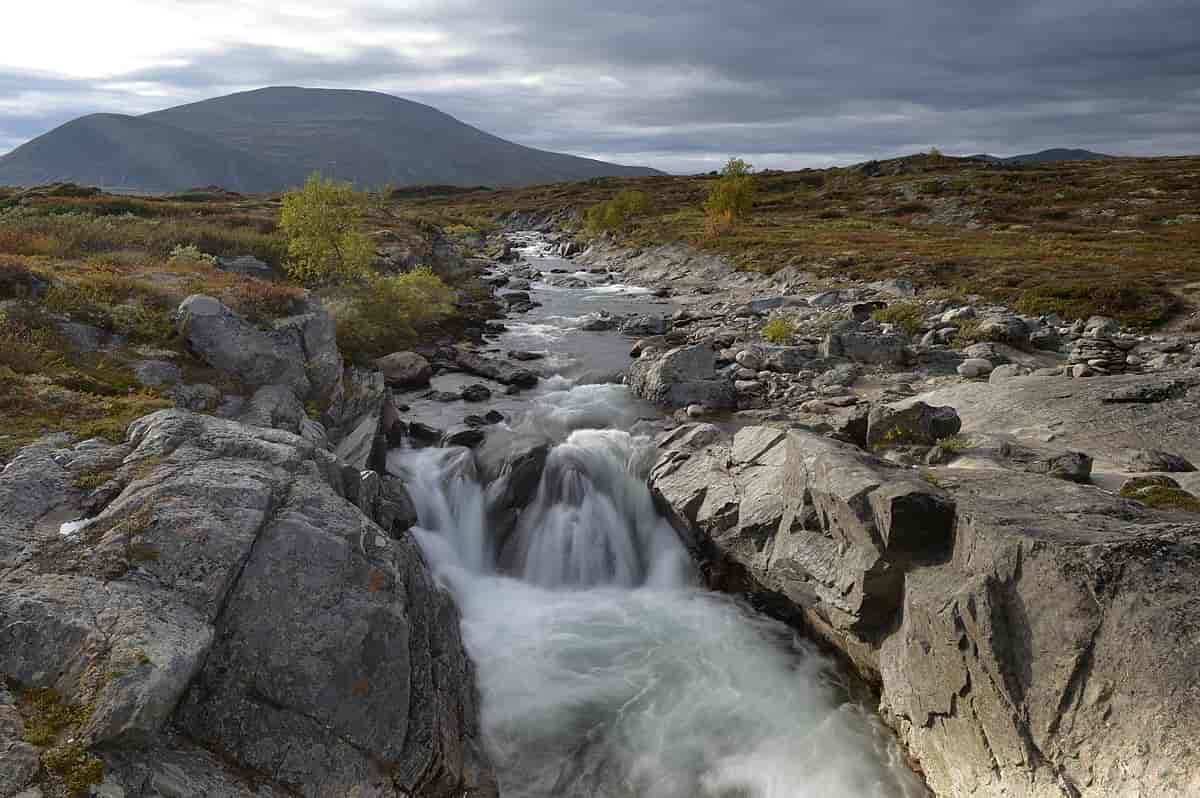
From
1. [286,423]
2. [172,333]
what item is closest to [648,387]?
[286,423]

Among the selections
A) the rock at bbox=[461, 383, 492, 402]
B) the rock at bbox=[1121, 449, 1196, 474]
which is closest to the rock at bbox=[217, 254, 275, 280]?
the rock at bbox=[461, 383, 492, 402]

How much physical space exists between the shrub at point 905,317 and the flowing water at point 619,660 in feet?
69.8

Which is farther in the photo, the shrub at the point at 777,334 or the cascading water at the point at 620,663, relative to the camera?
the shrub at the point at 777,334

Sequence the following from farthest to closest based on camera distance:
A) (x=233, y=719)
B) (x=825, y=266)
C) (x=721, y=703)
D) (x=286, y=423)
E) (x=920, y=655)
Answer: (x=825, y=266) → (x=286, y=423) → (x=721, y=703) → (x=920, y=655) → (x=233, y=719)

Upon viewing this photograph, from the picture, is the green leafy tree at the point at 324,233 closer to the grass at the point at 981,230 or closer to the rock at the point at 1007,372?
the rock at the point at 1007,372

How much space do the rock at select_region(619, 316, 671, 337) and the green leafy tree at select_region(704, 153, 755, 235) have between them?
39.4 metres

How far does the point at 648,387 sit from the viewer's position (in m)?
28.2

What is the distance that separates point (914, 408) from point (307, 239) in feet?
106

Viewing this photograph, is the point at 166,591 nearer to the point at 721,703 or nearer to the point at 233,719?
the point at 233,719

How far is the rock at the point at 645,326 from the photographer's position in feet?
141

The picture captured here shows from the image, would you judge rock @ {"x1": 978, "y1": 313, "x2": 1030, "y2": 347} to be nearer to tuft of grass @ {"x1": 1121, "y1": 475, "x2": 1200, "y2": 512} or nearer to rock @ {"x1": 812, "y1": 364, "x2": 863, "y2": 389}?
rock @ {"x1": 812, "y1": 364, "x2": 863, "y2": 389}

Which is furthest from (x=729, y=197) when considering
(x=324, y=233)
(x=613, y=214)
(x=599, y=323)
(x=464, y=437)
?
(x=464, y=437)

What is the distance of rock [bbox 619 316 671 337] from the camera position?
42.9 metres

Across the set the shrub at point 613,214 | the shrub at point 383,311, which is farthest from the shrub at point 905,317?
the shrub at point 613,214
